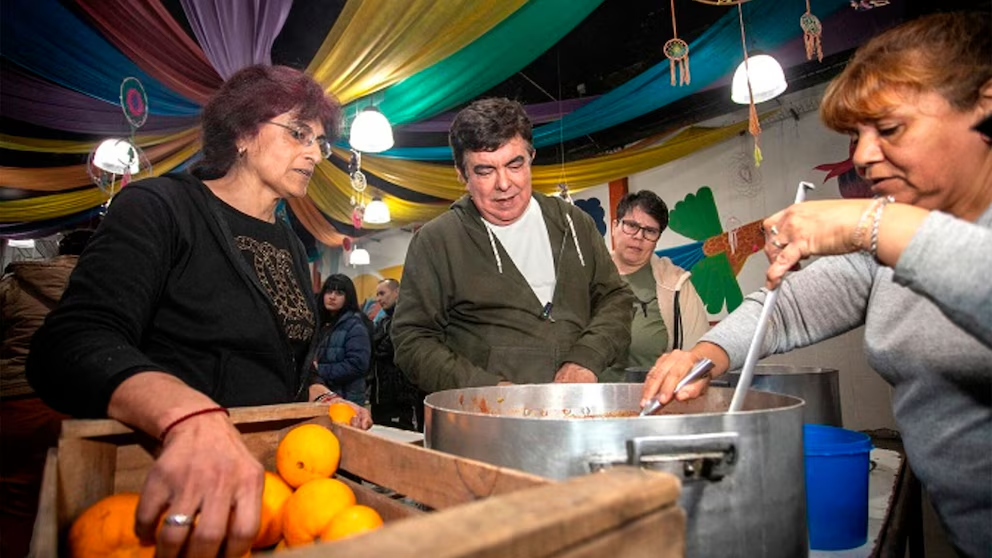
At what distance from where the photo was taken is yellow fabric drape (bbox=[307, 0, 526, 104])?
301 cm

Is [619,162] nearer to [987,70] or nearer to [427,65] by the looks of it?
[427,65]

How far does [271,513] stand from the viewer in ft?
2.40

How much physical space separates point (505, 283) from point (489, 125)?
1.33 ft

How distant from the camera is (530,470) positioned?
1.86ft

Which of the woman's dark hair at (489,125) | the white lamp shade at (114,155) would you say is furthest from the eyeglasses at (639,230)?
the white lamp shade at (114,155)

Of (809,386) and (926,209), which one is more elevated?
(926,209)

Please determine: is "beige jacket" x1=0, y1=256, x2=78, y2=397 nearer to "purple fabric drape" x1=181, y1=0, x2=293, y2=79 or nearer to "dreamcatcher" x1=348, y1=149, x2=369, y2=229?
"purple fabric drape" x1=181, y1=0, x2=293, y2=79

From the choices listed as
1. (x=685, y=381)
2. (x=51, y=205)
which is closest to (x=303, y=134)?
(x=685, y=381)

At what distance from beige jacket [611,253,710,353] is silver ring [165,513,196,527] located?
2168mm

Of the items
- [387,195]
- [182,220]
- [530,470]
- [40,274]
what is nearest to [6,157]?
[387,195]

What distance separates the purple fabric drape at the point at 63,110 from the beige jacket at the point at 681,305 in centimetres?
379

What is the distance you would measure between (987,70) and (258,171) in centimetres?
123

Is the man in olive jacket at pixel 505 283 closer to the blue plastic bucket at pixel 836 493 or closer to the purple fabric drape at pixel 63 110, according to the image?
the blue plastic bucket at pixel 836 493

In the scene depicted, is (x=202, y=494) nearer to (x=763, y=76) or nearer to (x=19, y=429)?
(x=19, y=429)
